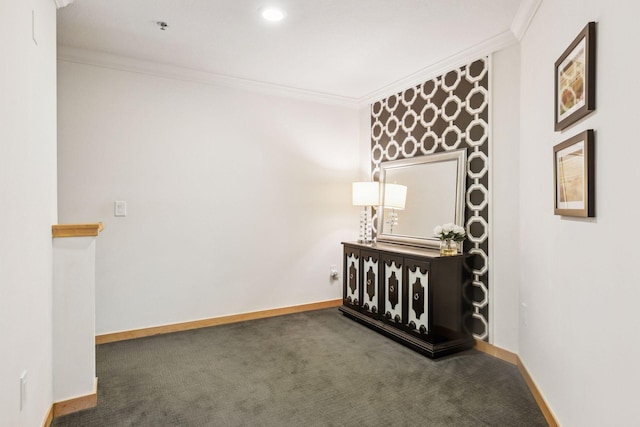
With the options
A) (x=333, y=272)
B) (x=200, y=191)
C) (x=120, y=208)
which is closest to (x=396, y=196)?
(x=333, y=272)

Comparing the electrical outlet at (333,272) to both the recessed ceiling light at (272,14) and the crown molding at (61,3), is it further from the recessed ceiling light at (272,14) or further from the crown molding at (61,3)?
the crown molding at (61,3)

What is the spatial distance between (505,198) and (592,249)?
1.40 m

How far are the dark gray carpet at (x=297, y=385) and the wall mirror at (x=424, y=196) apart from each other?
1.07m

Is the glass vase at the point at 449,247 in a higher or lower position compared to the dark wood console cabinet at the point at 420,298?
higher

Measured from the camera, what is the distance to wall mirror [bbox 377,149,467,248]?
130 inches

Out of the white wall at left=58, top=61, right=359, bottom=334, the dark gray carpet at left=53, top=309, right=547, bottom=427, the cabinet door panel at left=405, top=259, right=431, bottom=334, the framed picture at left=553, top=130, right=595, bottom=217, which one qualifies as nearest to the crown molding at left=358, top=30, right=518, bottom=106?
the white wall at left=58, top=61, right=359, bottom=334

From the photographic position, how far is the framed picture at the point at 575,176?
1563mm

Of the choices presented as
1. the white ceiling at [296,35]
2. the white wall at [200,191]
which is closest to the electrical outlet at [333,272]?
the white wall at [200,191]

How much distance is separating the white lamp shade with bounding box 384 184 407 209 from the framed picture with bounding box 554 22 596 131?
1891 millimetres

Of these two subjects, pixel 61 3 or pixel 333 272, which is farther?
pixel 333 272

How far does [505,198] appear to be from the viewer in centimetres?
292

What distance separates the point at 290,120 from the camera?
4211 mm

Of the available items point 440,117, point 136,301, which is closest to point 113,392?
point 136,301

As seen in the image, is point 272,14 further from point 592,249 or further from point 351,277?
point 351,277
